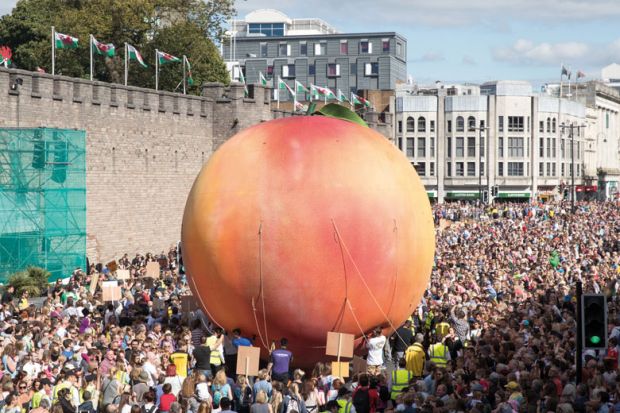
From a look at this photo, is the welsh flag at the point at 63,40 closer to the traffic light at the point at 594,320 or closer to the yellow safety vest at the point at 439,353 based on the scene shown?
the yellow safety vest at the point at 439,353

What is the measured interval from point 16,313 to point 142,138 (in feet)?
60.1

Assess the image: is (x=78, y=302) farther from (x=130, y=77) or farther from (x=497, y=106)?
(x=497, y=106)

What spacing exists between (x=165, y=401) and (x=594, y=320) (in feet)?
18.0

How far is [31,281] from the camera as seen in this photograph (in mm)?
30203

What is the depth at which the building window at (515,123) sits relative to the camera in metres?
97.5

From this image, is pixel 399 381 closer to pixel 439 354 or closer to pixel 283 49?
pixel 439 354

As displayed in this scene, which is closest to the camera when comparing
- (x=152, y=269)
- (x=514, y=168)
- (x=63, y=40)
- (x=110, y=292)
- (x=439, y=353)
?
(x=439, y=353)

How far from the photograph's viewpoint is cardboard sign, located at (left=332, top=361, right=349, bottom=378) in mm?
16781

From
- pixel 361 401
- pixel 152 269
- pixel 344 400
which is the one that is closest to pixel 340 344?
pixel 344 400

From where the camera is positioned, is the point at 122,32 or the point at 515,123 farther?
the point at 515,123

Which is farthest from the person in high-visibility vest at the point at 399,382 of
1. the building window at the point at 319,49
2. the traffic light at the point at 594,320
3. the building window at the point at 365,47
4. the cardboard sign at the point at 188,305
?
the building window at the point at 319,49

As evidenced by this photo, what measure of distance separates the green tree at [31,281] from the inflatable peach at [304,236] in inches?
479

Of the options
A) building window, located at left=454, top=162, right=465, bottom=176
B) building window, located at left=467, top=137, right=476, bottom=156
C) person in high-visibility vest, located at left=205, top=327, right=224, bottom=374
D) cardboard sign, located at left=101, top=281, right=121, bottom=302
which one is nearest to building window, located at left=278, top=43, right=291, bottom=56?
building window, located at left=467, top=137, right=476, bottom=156

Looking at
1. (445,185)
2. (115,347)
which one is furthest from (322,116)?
(445,185)
